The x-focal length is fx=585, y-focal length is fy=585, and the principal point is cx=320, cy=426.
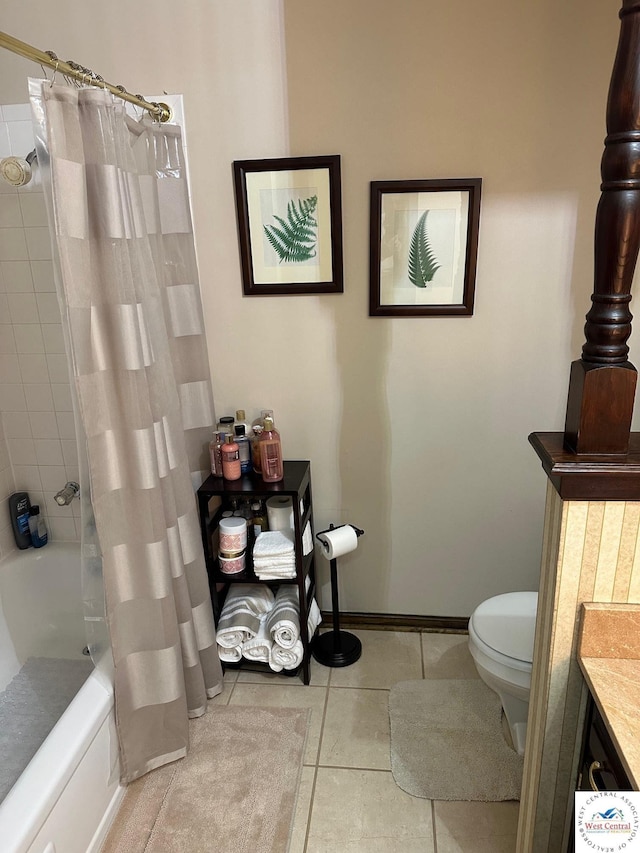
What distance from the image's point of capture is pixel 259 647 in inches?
84.9

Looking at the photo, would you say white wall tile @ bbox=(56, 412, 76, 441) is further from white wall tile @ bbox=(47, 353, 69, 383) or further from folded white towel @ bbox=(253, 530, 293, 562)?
folded white towel @ bbox=(253, 530, 293, 562)

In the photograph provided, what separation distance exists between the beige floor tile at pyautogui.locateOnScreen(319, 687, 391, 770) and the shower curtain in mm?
434

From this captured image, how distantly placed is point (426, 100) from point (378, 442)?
3.86 ft

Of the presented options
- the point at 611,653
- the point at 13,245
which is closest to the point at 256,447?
the point at 13,245

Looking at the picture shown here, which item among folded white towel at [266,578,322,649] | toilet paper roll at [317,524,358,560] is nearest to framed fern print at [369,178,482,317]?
toilet paper roll at [317,524,358,560]

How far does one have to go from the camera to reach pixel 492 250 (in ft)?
6.54

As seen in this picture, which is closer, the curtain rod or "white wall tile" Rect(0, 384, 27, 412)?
the curtain rod

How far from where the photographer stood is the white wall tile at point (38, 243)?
2.09m

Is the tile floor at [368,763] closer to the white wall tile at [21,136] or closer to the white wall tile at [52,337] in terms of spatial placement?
the white wall tile at [52,337]

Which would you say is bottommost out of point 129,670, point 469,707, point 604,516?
point 469,707

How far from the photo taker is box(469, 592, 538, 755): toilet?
1759 mm

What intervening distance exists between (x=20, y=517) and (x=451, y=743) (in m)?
1.82

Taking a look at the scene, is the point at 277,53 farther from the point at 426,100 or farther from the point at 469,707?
the point at 469,707

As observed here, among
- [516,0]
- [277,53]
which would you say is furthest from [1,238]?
[516,0]
